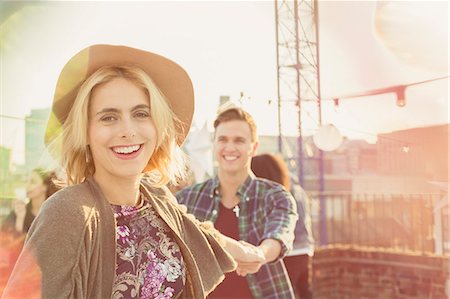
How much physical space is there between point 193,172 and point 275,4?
156 centimetres

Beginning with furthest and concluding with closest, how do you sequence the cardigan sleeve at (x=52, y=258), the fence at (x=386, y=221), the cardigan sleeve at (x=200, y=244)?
the fence at (x=386, y=221) → the cardigan sleeve at (x=200, y=244) → the cardigan sleeve at (x=52, y=258)

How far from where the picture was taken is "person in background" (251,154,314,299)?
12.2 ft

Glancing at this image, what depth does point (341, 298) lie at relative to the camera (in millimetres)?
5613

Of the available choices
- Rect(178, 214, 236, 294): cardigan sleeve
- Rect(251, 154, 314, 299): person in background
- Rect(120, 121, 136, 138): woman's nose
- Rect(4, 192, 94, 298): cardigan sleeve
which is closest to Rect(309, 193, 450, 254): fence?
Rect(251, 154, 314, 299): person in background

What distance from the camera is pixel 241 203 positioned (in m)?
2.83

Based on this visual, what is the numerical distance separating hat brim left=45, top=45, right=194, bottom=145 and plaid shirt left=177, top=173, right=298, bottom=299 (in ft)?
3.98

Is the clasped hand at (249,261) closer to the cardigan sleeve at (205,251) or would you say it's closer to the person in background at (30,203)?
the cardigan sleeve at (205,251)

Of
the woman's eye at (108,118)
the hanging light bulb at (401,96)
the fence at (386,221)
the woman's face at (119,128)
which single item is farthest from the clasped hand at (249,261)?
the fence at (386,221)

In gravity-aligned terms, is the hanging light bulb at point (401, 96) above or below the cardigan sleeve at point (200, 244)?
above

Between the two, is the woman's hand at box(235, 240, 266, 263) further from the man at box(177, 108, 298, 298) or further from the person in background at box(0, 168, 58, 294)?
the person in background at box(0, 168, 58, 294)

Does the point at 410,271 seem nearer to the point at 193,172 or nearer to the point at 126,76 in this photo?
the point at 193,172

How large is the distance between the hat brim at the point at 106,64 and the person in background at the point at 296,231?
2.12 m

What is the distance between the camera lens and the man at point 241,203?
2.71m

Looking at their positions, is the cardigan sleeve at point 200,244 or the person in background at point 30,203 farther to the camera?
the person in background at point 30,203
